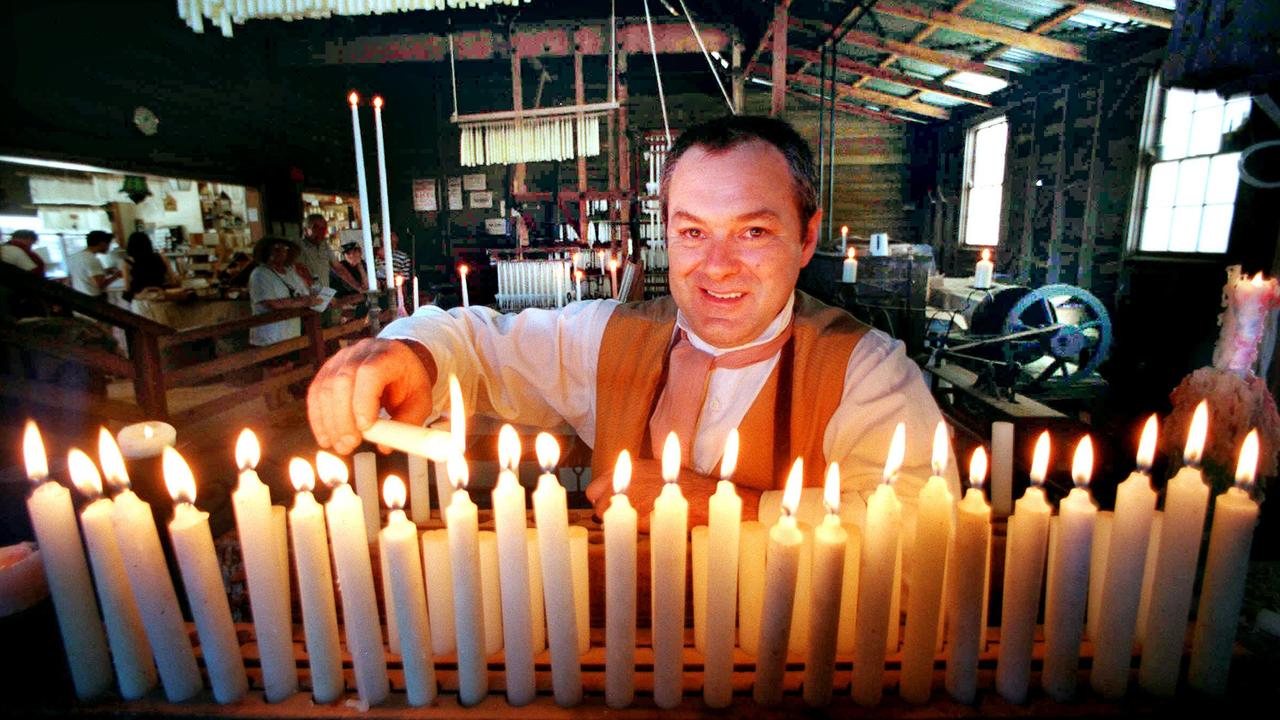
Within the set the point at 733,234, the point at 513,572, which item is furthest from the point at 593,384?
the point at 513,572

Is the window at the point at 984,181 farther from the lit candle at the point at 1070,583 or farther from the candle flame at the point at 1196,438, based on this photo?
the lit candle at the point at 1070,583

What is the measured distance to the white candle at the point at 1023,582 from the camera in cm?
99

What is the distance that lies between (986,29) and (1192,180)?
3755mm

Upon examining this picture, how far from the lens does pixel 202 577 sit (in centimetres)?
103

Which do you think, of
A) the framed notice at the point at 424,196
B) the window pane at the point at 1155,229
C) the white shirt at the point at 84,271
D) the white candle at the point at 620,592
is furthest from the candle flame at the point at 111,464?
the framed notice at the point at 424,196

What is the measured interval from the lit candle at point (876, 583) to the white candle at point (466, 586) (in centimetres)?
66

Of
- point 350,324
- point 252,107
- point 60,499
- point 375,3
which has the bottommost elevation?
point 350,324

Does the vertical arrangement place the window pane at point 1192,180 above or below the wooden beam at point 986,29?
below

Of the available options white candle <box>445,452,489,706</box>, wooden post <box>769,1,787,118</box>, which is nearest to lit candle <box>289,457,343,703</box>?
white candle <box>445,452,489,706</box>

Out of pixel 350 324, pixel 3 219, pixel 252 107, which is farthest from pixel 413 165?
pixel 350 324

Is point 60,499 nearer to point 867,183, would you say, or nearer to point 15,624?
point 15,624

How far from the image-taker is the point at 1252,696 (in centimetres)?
112

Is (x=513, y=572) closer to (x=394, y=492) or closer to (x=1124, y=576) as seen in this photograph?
(x=394, y=492)

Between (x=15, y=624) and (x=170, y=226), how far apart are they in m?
17.3
